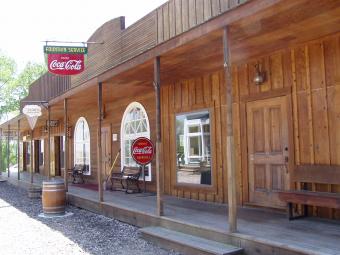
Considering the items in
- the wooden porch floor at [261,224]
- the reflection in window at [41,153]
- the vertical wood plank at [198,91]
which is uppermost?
the vertical wood plank at [198,91]

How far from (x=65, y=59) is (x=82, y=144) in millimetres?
3548

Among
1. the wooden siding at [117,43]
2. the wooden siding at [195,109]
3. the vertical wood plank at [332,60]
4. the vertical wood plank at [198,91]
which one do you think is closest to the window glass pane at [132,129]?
the wooden siding at [195,109]

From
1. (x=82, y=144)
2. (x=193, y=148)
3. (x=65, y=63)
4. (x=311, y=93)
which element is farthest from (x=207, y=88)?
(x=82, y=144)

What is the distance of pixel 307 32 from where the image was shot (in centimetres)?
539

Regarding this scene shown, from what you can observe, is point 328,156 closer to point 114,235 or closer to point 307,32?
point 307,32

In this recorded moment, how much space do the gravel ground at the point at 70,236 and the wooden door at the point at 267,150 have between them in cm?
194

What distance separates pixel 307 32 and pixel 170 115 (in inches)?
164

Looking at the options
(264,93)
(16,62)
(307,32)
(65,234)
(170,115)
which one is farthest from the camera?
(16,62)

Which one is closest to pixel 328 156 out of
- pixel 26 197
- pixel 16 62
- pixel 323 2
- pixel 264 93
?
pixel 264 93

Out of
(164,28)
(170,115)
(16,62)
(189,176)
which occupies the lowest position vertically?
(189,176)

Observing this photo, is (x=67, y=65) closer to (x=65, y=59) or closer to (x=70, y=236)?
(x=65, y=59)

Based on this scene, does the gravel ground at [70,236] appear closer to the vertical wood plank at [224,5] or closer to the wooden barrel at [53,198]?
the wooden barrel at [53,198]

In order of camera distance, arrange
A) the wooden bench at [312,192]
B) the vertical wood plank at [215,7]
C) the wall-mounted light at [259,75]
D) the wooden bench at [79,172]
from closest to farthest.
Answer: the wooden bench at [312,192]
the wall-mounted light at [259,75]
the vertical wood plank at [215,7]
the wooden bench at [79,172]

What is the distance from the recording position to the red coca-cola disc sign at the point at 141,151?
816 centimetres
